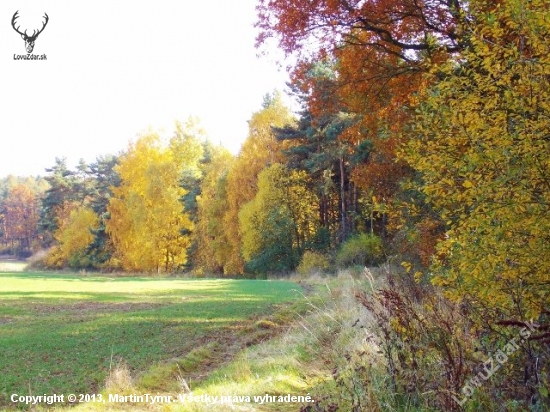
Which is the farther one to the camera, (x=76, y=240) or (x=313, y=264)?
(x=76, y=240)

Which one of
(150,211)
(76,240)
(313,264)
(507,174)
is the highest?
(150,211)

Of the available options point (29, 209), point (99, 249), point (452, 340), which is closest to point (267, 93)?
point (99, 249)

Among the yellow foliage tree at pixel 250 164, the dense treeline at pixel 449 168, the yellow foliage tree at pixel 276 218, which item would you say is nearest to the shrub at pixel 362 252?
the dense treeline at pixel 449 168

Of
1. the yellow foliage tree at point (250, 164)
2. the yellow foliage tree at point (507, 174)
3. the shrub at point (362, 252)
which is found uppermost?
the yellow foliage tree at point (250, 164)

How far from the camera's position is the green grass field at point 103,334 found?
6895mm

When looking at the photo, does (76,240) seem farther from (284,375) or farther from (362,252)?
(284,375)

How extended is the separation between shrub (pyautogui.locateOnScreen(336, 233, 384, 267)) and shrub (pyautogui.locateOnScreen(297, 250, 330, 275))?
1.90 metres

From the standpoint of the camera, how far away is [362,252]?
966 inches

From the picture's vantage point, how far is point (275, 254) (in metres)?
34.8

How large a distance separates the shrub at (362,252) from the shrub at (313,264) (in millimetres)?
1904

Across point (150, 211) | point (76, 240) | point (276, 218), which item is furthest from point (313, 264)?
point (76, 240)

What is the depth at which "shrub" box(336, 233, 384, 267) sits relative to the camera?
2431cm

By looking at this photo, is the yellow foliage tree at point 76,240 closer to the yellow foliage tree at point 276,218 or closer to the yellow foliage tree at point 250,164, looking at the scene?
the yellow foliage tree at point 250,164

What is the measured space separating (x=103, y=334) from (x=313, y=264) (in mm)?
19762
